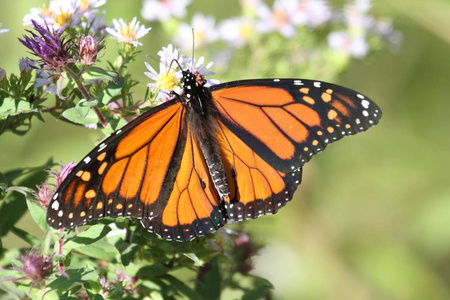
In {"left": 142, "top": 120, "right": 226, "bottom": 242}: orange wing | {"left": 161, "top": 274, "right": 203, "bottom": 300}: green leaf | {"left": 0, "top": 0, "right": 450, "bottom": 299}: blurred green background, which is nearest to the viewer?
{"left": 142, "top": 120, "right": 226, "bottom": 242}: orange wing

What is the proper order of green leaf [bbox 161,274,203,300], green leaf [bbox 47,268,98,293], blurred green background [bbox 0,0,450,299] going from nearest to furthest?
green leaf [bbox 47,268,98,293] → green leaf [bbox 161,274,203,300] → blurred green background [bbox 0,0,450,299]

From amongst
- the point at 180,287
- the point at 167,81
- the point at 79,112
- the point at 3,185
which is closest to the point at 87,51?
the point at 79,112

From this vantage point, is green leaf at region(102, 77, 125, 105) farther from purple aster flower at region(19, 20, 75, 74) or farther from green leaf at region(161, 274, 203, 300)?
→ green leaf at region(161, 274, 203, 300)

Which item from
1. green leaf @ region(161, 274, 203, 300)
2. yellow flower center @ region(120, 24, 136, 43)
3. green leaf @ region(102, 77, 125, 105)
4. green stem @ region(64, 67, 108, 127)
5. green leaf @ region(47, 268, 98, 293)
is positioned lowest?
green leaf @ region(47, 268, 98, 293)

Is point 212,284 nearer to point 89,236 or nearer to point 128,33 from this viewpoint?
point 89,236

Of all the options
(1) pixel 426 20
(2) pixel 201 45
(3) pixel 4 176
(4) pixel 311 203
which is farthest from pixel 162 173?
(1) pixel 426 20

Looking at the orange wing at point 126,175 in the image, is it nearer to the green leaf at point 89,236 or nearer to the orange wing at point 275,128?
the green leaf at point 89,236

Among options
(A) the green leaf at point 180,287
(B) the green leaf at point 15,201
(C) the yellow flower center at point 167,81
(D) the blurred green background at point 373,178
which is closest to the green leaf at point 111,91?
(C) the yellow flower center at point 167,81

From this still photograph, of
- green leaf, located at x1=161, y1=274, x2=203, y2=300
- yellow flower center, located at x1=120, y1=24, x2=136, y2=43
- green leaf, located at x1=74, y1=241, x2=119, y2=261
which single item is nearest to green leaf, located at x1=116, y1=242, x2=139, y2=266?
green leaf, located at x1=74, y1=241, x2=119, y2=261
